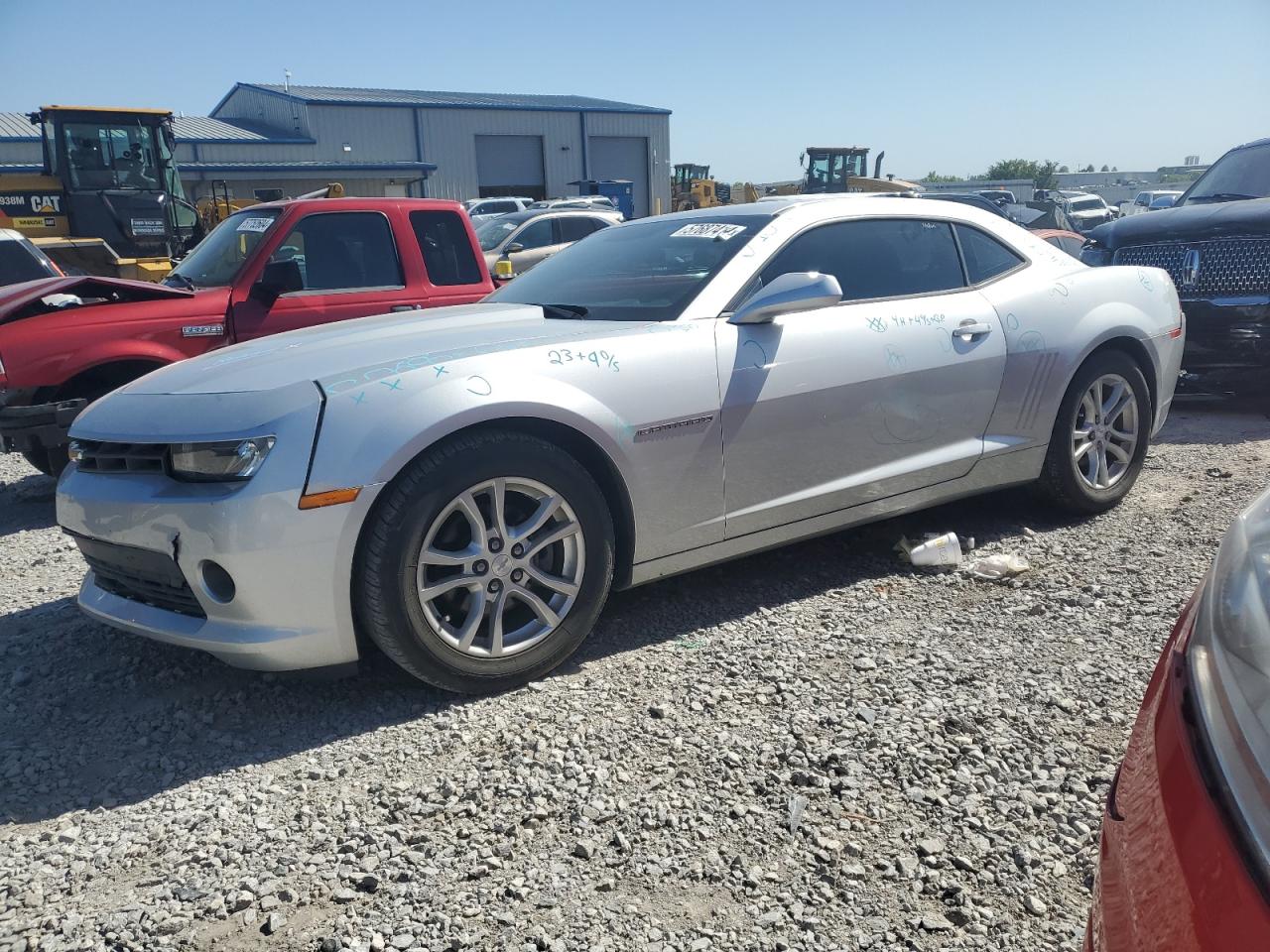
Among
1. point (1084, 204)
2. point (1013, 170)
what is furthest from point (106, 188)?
point (1013, 170)

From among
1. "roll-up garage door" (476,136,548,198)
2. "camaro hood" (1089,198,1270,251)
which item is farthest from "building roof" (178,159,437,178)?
"camaro hood" (1089,198,1270,251)

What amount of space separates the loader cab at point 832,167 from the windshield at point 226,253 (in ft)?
85.8

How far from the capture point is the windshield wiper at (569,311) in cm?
370

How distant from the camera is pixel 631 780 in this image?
102 inches

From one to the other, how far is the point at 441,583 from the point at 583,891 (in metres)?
1.07

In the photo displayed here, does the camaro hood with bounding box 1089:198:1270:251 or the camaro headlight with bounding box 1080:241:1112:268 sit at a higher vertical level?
the camaro hood with bounding box 1089:198:1270:251

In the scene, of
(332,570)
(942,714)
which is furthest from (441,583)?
(942,714)

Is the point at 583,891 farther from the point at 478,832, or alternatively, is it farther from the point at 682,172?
the point at 682,172

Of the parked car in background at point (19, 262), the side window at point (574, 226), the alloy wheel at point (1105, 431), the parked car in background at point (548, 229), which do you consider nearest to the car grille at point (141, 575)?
the alloy wheel at point (1105, 431)

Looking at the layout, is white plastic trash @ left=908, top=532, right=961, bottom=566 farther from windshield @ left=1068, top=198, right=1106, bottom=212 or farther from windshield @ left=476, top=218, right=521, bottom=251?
windshield @ left=1068, top=198, right=1106, bottom=212

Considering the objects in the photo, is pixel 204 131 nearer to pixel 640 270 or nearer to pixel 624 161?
pixel 624 161

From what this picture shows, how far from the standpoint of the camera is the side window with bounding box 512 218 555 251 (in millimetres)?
15219

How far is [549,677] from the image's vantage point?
10.5ft

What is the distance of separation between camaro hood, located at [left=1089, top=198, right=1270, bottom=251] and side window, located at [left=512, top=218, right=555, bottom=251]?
30.3 feet
